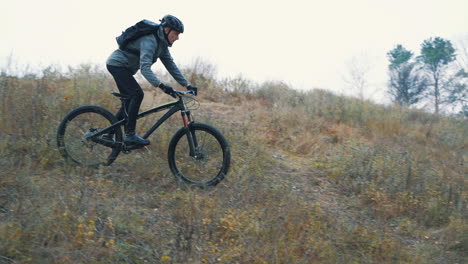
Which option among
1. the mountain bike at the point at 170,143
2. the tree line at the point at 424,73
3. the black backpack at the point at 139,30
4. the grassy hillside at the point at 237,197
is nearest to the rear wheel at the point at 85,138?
the mountain bike at the point at 170,143

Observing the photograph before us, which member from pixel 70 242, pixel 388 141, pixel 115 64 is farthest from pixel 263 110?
pixel 70 242

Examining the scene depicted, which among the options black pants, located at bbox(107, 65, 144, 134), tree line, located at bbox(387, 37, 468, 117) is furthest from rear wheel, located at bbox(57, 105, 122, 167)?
tree line, located at bbox(387, 37, 468, 117)

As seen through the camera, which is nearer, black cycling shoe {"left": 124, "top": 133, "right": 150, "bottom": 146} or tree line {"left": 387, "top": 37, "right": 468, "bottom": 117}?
black cycling shoe {"left": 124, "top": 133, "right": 150, "bottom": 146}

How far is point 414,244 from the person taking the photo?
16.0 ft

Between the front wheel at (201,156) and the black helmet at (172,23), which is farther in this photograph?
the front wheel at (201,156)

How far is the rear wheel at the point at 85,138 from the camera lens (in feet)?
18.2

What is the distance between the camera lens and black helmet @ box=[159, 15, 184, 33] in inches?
201

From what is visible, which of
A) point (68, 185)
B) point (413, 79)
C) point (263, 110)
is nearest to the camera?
point (68, 185)

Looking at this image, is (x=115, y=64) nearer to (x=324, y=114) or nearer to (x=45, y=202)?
(x=45, y=202)

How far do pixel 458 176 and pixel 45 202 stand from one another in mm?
5977

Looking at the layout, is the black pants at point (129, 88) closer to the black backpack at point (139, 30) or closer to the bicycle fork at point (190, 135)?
the black backpack at point (139, 30)

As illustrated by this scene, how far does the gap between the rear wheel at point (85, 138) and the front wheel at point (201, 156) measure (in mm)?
793

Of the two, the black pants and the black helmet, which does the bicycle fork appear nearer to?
the black pants

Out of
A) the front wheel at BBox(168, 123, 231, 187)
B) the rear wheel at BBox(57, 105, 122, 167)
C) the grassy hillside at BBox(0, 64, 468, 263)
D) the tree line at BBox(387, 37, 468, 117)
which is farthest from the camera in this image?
the tree line at BBox(387, 37, 468, 117)
